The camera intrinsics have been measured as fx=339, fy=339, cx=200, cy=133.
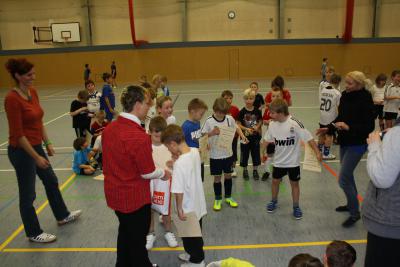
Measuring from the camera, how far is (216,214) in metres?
5.07

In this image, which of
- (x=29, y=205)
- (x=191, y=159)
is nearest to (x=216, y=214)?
(x=191, y=159)

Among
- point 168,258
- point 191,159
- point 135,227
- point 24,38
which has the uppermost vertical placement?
point 24,38

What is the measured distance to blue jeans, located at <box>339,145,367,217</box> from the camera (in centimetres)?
422

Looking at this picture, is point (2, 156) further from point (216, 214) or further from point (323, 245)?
point (323, 245)

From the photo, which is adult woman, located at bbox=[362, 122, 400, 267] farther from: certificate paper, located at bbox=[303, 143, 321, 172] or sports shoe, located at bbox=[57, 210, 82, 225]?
sports shoe, located at bbox=[57, 210, 82, 225]

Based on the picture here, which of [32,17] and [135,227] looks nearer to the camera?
[135,227]

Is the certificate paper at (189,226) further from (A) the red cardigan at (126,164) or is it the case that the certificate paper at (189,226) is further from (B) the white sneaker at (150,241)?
(B) the white sneaker at (150,241)

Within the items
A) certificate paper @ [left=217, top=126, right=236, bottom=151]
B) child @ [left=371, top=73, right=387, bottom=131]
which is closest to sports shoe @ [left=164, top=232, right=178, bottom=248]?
certificate paper @ [left=217, top=126, right=236, bottom=151]

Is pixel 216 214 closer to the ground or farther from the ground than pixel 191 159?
closer to the ground

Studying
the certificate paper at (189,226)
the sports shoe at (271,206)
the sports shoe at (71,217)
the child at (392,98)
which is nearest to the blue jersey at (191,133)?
the certificate paper at (189,226)

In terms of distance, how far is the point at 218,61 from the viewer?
2377 centimetres

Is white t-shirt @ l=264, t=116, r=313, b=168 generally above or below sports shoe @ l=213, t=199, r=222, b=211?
above

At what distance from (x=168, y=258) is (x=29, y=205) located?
1.86m

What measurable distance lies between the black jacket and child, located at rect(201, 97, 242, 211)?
155cm
